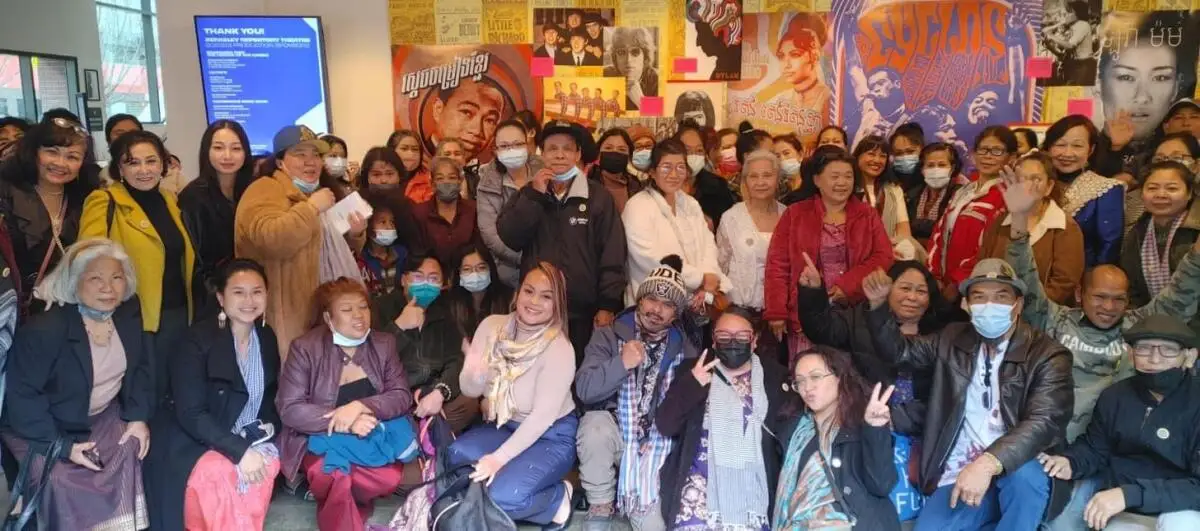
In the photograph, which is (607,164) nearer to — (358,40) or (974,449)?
(974,449)

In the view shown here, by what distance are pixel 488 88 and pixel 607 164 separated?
2.89 metres

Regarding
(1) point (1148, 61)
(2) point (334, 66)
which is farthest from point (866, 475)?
(2) point (334, 66)

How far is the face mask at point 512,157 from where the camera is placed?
12.8ft

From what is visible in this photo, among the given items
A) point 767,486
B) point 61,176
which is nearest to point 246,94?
point 61,176

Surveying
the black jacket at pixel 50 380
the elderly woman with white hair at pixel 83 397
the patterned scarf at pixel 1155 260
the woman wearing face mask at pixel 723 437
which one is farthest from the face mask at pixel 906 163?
the black jacket at pixel 50 380

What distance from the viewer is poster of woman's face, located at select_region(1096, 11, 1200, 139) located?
6297mm

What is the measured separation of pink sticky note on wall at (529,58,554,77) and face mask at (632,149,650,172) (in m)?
2.53

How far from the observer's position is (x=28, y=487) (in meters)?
2.96

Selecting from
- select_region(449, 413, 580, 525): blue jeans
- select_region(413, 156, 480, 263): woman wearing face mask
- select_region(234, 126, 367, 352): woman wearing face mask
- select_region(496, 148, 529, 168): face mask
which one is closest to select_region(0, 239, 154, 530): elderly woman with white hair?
select_region(234, 126, 367, 352): woman wearing face mask

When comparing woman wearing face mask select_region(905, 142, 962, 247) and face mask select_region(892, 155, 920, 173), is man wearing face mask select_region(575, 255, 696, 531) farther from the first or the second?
face mask select_region(892, 155, 920, 173)

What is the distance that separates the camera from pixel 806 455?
305 cm

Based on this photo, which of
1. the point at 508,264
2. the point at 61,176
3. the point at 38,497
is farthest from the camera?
the point at 508,264

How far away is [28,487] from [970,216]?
13.7 ft

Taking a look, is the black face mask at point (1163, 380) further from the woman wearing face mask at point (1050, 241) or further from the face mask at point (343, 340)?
the face mask at point (343, 340)
